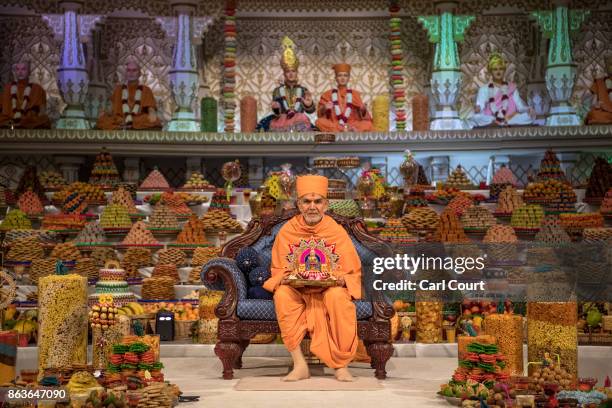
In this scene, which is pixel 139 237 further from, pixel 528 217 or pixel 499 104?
pixel 499 104

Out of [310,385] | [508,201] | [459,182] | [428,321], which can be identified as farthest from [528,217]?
[310,385]

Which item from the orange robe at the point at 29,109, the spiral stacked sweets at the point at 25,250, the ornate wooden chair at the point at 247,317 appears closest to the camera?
the ornate wooden chair at the point at 247,317

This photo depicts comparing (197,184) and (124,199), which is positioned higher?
(197,184)

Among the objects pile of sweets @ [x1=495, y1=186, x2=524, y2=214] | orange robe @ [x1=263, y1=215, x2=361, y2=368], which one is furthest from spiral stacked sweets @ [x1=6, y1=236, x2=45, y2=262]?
pile of sweets @ [x1=495, y1=186, x2=524, y2=214]

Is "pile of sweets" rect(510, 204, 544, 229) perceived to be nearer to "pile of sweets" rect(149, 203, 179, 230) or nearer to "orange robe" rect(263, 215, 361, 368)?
"pile of sweets" rect(149, 203, 179, 230)

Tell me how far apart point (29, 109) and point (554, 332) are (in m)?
11.1

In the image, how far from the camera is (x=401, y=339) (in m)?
10.2

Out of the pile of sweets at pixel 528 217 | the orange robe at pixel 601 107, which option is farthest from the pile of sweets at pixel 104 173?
the orange robe at pixel 601 107

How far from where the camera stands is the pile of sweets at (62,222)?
13.2 m

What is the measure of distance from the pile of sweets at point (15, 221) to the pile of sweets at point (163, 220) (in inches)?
54.4

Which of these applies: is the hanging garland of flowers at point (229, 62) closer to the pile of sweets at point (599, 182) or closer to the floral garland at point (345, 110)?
the floral garland at point (345, 110)

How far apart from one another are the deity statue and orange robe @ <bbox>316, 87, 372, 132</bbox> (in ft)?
0.62

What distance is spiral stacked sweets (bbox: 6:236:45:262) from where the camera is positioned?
1223cm

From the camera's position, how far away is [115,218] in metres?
13.3
